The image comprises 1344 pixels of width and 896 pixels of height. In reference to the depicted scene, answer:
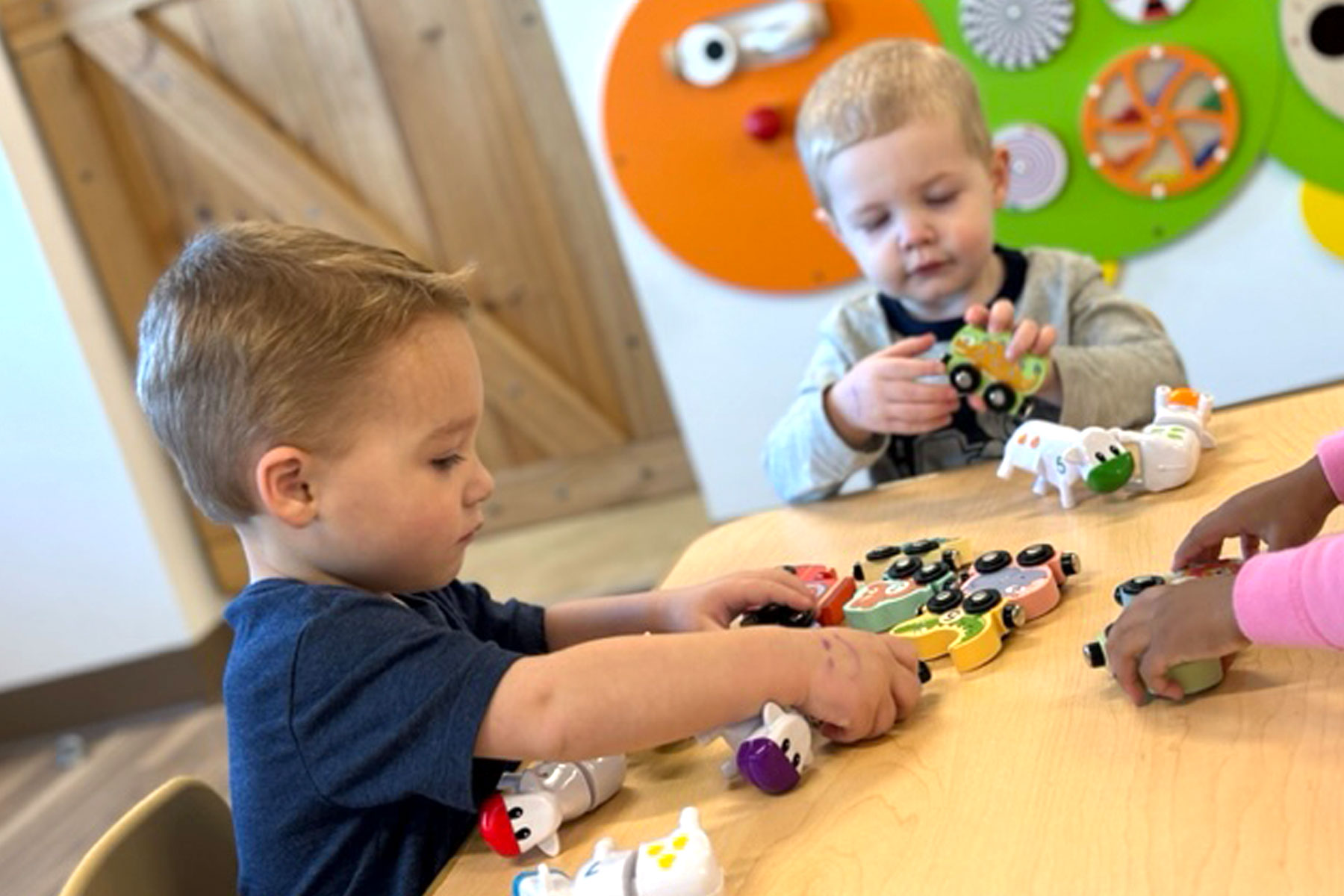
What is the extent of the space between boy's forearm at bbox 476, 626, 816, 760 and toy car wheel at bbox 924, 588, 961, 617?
131 millimetres

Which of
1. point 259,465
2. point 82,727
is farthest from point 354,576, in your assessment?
point 82,727

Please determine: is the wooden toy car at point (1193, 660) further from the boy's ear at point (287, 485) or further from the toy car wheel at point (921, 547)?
the boy's ear at point (287, 485)

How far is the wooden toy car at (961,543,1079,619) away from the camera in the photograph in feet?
2.89

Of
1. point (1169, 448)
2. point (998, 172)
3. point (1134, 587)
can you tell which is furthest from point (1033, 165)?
point (1134, 587)

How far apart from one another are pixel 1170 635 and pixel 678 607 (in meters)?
0.40

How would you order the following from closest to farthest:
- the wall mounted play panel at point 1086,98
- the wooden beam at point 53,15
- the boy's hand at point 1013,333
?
the boy's hand at point 1013,333 < the wall mounted play panel at point 1086,98 < the wooden beam at point 53,15

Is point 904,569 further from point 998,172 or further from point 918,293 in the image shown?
point 998,172

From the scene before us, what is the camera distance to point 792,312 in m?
2.46

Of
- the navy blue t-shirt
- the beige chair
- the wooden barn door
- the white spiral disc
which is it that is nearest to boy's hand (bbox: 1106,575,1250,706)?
the navy blue t-shirt

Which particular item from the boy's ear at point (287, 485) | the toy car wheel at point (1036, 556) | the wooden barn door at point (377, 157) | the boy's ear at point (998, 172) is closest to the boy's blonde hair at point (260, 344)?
the boy's ear at point (287, 485)

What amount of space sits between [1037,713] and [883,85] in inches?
31.3

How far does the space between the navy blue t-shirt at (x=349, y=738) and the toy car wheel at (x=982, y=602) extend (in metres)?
0.29

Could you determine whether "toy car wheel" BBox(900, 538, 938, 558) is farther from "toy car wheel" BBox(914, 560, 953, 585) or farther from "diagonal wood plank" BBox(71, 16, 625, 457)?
"diagonal wood plank" BBox(71, 16, 625, 457)

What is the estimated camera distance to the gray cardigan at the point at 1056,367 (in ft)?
4.07
